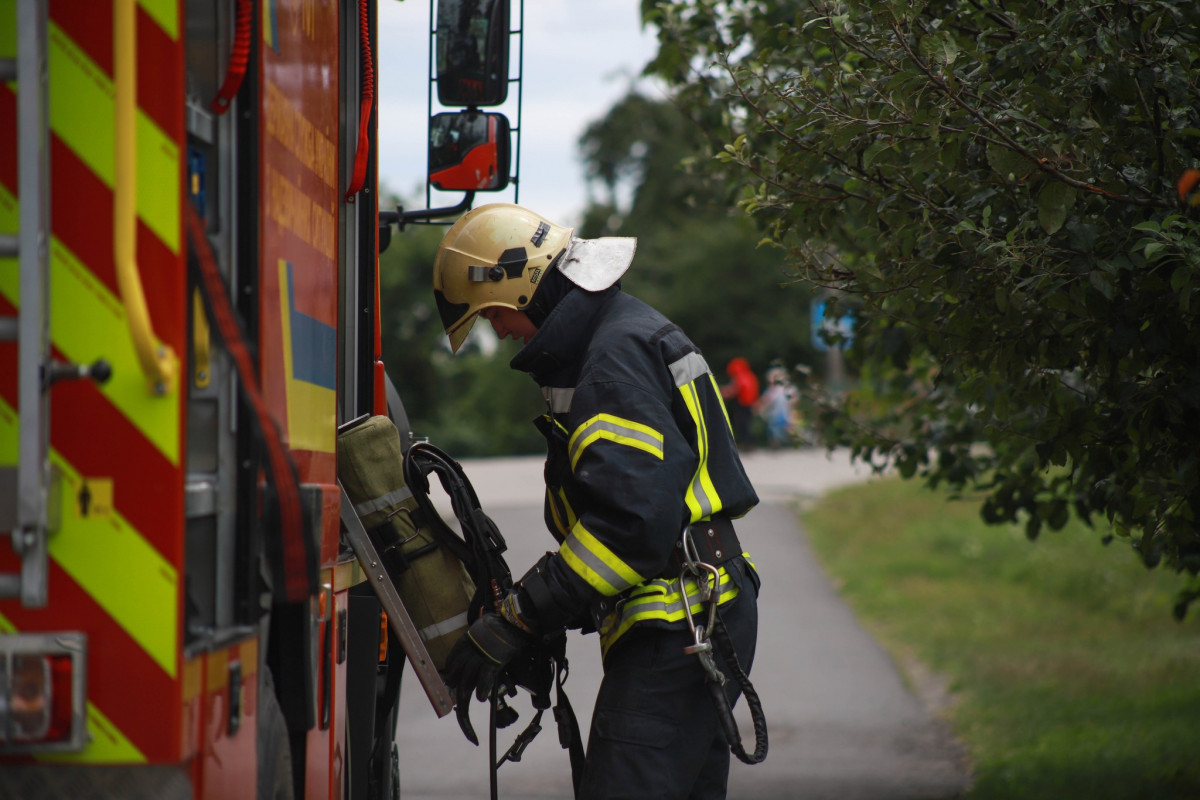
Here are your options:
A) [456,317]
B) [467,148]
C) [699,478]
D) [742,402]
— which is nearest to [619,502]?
[699,478]

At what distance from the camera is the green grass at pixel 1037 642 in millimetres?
6184

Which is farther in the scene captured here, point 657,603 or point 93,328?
point 657,603

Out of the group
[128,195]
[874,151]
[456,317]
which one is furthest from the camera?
[456,317]

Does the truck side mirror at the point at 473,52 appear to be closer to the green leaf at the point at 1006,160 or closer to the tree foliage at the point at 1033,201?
the tree foliage at the point at 1033,201

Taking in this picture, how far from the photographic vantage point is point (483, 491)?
1869 centimetres

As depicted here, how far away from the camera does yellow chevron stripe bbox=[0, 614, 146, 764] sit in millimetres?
1988

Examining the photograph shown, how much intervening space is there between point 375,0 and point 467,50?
516 mm

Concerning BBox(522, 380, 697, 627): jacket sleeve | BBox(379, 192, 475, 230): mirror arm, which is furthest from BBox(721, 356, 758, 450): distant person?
BBox(522, 380, 697, 627): jacket sleeve

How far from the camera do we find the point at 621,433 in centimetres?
314

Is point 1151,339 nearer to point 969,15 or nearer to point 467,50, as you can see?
point 969,15

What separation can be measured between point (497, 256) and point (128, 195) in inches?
66.2

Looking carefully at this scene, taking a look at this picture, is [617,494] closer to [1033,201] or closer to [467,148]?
[1033,201]

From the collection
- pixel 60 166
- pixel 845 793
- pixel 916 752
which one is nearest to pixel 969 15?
pixel 60 166

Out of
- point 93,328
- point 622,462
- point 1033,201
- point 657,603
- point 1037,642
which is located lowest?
point 1037,642
